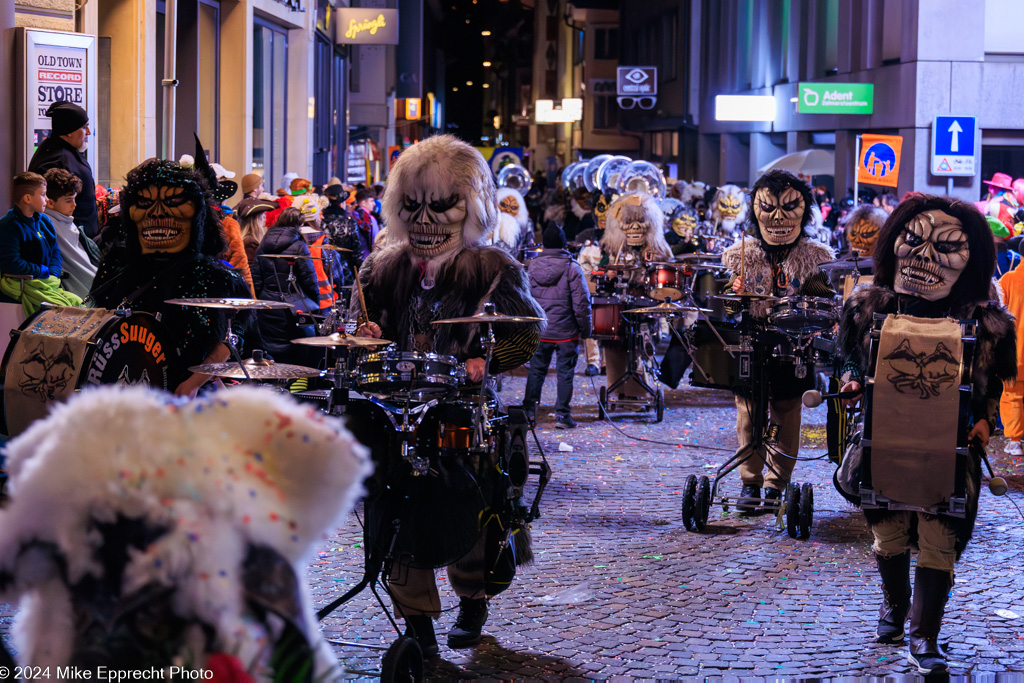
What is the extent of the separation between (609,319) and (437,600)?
7023mm

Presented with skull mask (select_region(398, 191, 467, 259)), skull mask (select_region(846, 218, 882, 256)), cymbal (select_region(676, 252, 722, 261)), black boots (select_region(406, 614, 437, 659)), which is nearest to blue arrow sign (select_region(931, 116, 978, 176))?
cymbal (select_region(676, 252, 722, 261))

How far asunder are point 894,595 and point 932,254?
1443 millimetres

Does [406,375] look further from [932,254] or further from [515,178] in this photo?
[515,178]

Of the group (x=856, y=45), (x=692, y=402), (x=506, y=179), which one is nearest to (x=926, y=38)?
(x=856, y=45)

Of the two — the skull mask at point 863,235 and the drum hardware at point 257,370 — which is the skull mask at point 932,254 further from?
the skull mask at point 863,235

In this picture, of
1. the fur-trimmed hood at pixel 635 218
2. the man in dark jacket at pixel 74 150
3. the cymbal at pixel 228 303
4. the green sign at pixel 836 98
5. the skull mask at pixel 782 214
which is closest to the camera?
the cymbal at pixel 228 303

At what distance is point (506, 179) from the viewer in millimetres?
22875

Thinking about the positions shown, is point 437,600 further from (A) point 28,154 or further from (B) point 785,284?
(A) point 28,154

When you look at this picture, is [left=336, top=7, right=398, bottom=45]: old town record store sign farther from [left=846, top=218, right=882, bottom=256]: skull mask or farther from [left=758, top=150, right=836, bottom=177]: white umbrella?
[left=846, top=218, right=882, bottom=256]: skull mask

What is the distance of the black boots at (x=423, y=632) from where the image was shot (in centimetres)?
504

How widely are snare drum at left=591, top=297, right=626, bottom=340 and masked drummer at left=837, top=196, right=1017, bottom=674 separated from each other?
6.22m

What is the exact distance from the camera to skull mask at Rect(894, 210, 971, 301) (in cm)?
528

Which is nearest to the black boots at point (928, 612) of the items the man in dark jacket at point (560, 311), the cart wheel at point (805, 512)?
the cart wheel at point (805, 512)

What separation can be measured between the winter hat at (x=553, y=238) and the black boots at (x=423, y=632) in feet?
21.6
